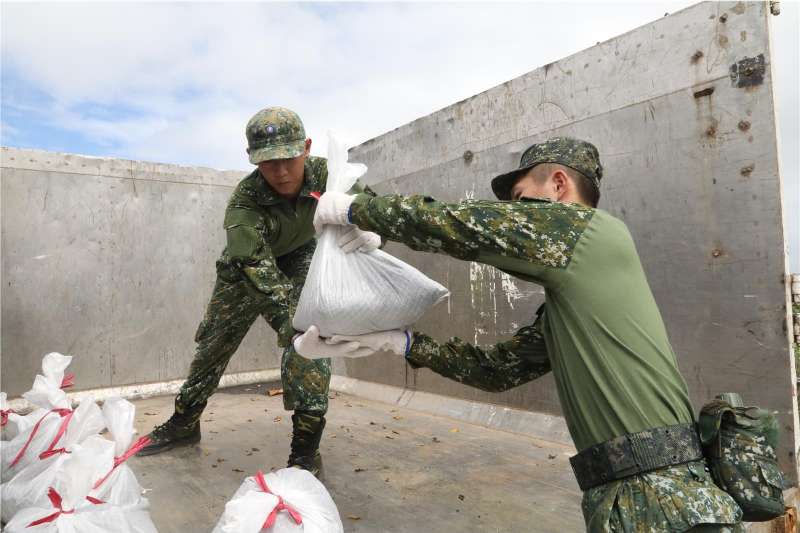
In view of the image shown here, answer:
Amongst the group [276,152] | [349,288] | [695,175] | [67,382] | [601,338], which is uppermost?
[276,152]

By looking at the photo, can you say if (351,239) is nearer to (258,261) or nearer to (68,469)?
(258,261)

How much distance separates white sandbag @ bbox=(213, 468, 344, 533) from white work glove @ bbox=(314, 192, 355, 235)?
2.26 ft

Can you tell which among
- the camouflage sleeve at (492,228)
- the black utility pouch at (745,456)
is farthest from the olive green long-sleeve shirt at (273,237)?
the black utility pouch at (745,456)

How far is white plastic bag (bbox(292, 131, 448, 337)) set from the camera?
4.42 ft

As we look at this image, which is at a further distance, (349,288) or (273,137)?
(273,137)

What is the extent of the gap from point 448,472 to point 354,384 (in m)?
2.02

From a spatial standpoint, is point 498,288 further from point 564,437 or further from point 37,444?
point 37,444

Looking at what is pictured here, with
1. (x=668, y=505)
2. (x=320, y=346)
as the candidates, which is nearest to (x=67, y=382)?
(x=320, y=346)

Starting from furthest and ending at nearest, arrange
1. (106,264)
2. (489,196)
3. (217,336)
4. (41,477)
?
(106,264) < (489,196) < (217,336) < (41,477)

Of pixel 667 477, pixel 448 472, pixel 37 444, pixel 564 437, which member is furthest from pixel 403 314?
pixel 564 437

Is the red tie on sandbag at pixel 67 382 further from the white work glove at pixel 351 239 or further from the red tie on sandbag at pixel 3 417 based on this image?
the white work glove at pixel 351 239

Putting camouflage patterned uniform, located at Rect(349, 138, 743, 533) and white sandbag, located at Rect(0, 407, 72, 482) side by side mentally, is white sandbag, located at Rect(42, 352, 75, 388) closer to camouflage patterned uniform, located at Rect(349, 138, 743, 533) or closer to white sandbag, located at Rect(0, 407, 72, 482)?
white sandbag, located at Rect(0, 407, 72, 482)

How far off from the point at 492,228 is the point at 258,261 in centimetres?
126

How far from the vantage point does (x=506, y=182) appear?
147 centimetres
